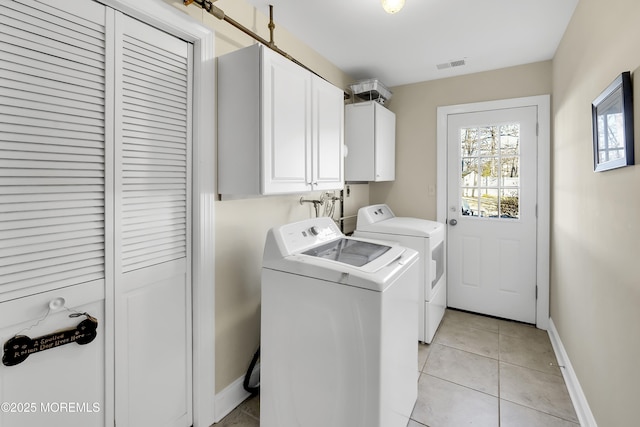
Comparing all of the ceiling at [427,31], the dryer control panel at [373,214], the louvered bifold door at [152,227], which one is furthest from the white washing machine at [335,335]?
the ceiling at [427,31]

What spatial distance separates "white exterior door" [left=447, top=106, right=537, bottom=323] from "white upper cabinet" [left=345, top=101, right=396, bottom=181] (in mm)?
758

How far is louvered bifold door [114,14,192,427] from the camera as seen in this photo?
1368 millimetres

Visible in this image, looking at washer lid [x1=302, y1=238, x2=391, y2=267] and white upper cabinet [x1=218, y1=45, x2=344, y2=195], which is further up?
white upper cabinet [x1=218, y1=45, x2=344, y2=195]

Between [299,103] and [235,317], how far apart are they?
1.34m

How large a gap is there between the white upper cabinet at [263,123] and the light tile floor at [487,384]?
1.39 meters

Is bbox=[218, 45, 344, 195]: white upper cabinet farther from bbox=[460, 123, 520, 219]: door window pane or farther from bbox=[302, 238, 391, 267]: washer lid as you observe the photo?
bbox=[460, 123, 520, 219]: door window pane

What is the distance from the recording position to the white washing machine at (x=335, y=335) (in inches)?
53.6

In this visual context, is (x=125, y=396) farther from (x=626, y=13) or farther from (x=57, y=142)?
(x=626, y=13)

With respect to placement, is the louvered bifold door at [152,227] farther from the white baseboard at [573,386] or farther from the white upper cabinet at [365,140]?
the white baseboard at [573,386]

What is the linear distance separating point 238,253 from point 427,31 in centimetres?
200

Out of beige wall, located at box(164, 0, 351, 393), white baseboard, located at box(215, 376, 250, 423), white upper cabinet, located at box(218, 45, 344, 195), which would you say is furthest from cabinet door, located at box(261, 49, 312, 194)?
white baseboard, located at box(215, 376, 250, 423)

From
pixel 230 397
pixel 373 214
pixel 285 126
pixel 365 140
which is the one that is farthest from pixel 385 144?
pixel 230 397

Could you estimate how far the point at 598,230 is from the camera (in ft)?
4.94

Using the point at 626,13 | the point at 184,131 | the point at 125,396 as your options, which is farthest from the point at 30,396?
the point at 626,13
